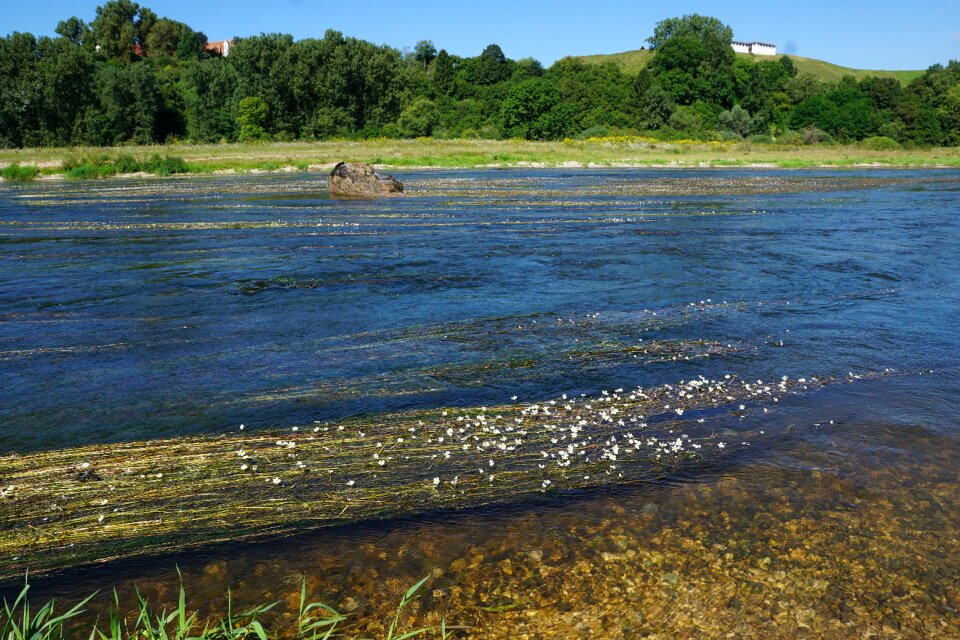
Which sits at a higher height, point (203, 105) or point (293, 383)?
point (203, 105)

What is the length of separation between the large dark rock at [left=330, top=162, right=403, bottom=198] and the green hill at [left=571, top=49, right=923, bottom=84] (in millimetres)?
140799

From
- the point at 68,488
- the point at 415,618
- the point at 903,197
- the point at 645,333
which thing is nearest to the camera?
the point at 415,618

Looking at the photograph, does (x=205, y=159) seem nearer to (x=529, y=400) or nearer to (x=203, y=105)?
(x=203, y=105)

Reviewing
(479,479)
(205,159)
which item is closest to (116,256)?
(479,479)

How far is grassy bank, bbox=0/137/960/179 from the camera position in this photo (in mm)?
55125

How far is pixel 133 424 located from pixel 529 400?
4319 mm

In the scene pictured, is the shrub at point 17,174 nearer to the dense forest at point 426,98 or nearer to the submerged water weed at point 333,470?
the dense forest at point 426,98

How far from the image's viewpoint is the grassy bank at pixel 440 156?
55.1m

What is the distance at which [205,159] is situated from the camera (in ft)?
209

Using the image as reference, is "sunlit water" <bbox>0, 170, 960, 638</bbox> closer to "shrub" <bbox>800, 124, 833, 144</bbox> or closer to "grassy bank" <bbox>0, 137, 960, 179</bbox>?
"grassy bank" <bbox>0, 137, 960, 179</bbox>

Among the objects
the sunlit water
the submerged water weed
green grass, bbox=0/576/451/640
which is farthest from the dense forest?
green grass, bbox=0/576/451/640

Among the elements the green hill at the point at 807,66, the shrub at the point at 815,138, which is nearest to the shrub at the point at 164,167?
the shrub at the point at 815,138

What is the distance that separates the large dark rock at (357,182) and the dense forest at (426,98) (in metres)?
65.0

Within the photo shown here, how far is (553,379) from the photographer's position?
28.7ft
